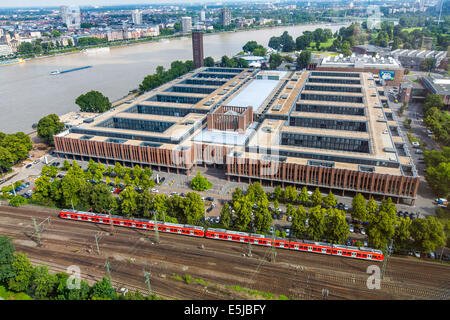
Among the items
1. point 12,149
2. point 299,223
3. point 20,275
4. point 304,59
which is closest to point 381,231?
point 299,223

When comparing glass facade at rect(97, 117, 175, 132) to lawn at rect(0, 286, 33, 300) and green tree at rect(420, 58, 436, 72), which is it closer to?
lawn at rect(0, 286, 33, 300)

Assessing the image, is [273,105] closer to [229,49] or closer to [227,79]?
[227,79]

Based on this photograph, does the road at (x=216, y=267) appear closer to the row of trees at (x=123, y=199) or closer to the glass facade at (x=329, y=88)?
the row of trees at (x=123, y=199)

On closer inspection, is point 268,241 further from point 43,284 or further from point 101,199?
point 43,284

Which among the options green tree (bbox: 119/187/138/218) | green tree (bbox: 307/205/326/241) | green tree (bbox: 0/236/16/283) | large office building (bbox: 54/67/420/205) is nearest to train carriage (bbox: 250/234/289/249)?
green tree (bbox: 307/205/326/241)

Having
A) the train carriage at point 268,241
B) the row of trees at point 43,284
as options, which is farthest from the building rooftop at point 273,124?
the row of trees at point 43,284

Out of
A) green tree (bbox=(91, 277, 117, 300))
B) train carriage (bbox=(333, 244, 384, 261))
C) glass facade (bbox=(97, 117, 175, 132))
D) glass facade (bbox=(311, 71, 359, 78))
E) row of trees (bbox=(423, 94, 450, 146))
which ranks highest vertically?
glass facade (bbox=(311, 71, 359, 78))
